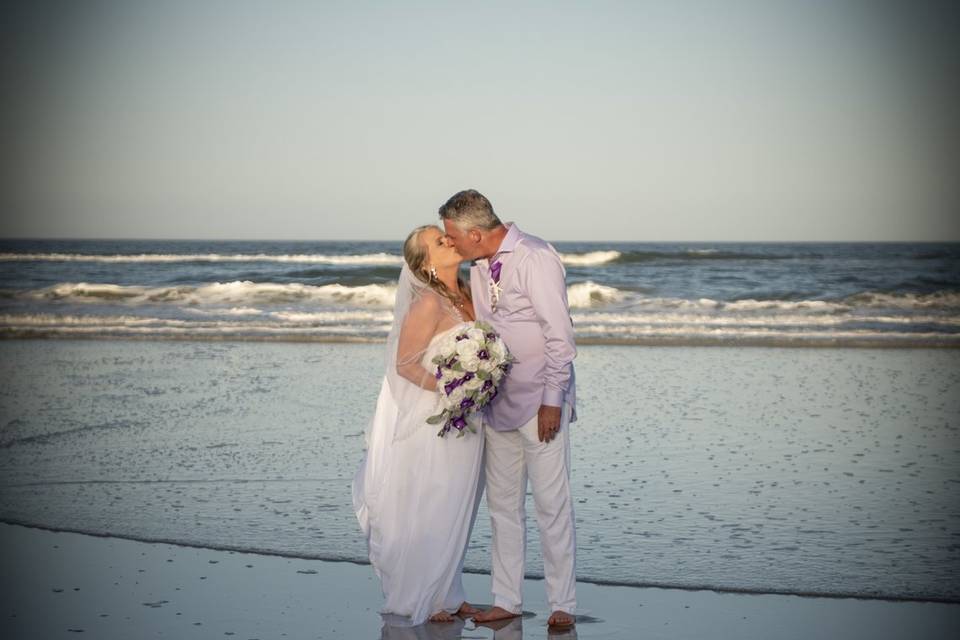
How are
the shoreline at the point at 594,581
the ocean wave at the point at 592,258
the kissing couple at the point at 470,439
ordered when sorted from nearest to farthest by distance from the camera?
the kissing couple at the point at 470,439
the shoreline at the point at 594,581
the ocean wave at the point at 592,258

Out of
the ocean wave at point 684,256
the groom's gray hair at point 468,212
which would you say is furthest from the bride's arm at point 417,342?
the ocean wave at point 684,256

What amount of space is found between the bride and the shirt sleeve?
0.39 meters

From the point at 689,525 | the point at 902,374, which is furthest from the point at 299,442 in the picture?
the point at 902,374

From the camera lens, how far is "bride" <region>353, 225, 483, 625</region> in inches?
173

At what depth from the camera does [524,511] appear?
4402 mm

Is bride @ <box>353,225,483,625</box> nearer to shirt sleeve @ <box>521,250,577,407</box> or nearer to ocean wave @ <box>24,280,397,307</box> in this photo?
shirt sleeve @ <box>521,250,577,407</box>

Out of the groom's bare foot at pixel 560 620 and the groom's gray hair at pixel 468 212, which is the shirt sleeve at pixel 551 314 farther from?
the groom's bare foot at pixel 560 620

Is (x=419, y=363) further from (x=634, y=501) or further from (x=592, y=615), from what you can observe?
(x=634, y=501)

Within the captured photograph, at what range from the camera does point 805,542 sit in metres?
5.34

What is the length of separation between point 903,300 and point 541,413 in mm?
19912

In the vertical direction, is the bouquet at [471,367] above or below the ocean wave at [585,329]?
above

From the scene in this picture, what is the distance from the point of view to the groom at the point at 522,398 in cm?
418

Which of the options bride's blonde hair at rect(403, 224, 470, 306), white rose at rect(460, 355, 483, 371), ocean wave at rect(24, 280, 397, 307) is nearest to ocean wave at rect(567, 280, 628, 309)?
ocean wave at rect(24, 280, 397, 307)

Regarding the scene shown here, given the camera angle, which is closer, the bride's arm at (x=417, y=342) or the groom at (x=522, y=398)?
the groom at (x=522, y=398)
